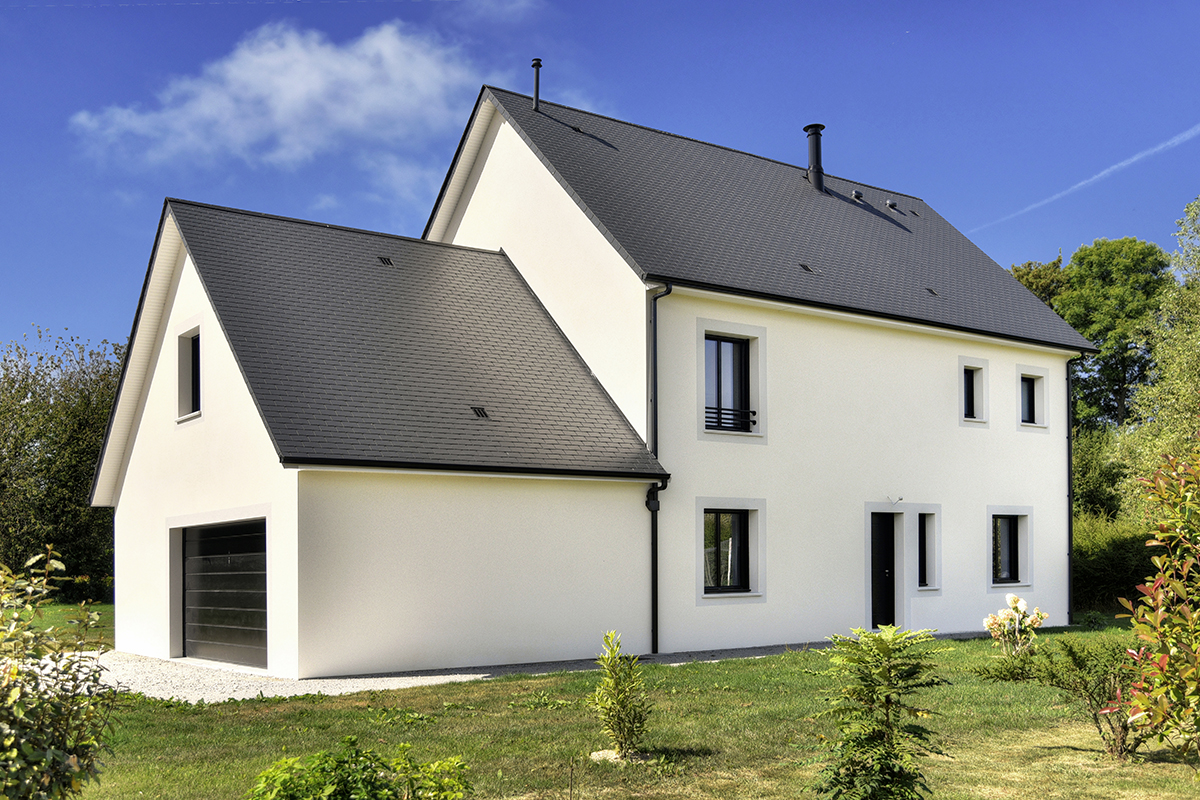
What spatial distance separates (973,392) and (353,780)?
61.4 feet

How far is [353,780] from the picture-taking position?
14.3ft

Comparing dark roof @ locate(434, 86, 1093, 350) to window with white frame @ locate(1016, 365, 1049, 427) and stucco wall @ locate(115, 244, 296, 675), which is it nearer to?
window with white frame @ locate(1016, 365, 1049, 427)

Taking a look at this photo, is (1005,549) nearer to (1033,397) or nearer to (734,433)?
(1033,397)

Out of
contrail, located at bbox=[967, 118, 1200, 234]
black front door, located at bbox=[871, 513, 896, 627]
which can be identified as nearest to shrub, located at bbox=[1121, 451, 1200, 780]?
black front door, located at bbox=[871, 513, 896, 627]

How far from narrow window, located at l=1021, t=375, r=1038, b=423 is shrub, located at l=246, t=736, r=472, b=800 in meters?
19.8

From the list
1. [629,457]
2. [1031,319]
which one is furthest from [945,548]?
[629,457]

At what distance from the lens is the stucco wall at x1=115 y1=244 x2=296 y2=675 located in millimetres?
13258

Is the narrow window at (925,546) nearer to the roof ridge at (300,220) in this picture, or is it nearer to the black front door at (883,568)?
the black front door at (883,568)

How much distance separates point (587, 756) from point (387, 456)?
636 centimetres

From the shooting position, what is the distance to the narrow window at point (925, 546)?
19406 mm

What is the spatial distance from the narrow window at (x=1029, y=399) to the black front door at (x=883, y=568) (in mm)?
5096

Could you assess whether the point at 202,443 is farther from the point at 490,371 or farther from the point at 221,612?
the point at 490,371

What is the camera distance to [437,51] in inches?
903

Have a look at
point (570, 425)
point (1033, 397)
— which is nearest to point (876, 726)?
point (570, 425)
